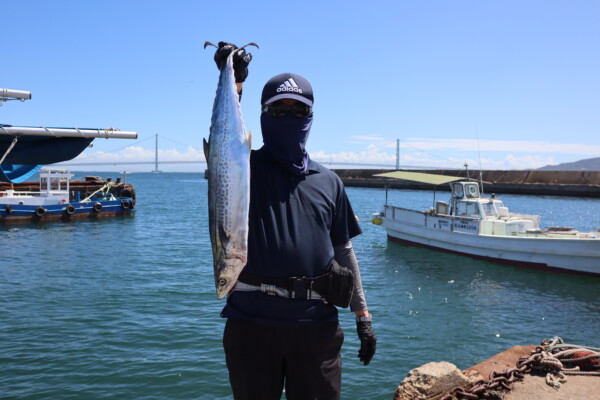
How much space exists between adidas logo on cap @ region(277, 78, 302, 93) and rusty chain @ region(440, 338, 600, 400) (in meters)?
3.77

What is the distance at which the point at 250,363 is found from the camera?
2285 mm

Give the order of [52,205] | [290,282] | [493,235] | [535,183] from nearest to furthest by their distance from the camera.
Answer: [290,282]
[493,235]
[52,205]
[535,183]

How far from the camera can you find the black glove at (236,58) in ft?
8.00

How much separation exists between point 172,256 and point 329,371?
1894 cm

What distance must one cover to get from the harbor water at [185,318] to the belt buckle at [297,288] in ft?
18.9

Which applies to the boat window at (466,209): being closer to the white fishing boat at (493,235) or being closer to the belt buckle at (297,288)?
the white fishing boat at (493,235)

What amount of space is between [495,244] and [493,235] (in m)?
0.52

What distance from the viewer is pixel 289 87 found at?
238cm

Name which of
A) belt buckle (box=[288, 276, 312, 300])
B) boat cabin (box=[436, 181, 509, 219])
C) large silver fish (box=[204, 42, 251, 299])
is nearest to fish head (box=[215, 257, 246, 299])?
large silver fish (box=[204, 42, 251, 299])

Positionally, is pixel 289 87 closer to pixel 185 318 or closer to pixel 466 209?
pixel 185 318

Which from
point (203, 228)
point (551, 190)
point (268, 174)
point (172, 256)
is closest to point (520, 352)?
point (268, 174)

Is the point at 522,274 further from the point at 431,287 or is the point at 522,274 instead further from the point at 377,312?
the point at 377,312

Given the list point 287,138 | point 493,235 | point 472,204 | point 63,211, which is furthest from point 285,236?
point 63,211

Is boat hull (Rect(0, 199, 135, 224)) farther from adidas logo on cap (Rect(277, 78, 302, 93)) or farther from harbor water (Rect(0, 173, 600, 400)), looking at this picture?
adidas logo on cap (Rect(277, 78, 302, 93))
